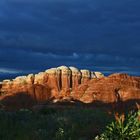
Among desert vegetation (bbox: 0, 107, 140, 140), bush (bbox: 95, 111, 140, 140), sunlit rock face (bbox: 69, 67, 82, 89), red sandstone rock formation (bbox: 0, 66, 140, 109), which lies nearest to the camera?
bush (bbox: 95, 111, 140, 140)

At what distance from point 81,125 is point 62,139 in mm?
3829

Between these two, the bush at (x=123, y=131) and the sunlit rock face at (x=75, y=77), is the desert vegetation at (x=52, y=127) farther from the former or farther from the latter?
the sunlit rock face at (x=75, y=77)

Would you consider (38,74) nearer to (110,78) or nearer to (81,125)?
(110,78)

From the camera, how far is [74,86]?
9744cm

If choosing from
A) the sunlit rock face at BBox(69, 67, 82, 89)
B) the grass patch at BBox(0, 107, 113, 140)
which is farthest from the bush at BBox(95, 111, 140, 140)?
the sunlit rock face at BBox(69, 67, 82, 89)

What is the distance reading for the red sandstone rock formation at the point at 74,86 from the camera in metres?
67.0

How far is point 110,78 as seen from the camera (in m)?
72.0

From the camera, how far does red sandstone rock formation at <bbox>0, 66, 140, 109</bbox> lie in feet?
220

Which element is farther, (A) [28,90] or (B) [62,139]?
(A) [28,90]

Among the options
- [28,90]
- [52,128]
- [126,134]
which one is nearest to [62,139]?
[52,128]

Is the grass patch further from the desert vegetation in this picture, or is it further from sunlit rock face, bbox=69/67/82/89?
sunlit rock face, bbox=69/67/82/89

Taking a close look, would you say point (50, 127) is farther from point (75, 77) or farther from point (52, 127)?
point (75, 77)

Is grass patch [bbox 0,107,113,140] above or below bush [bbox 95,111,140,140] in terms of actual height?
above

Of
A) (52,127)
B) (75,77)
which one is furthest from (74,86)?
(52,127)
